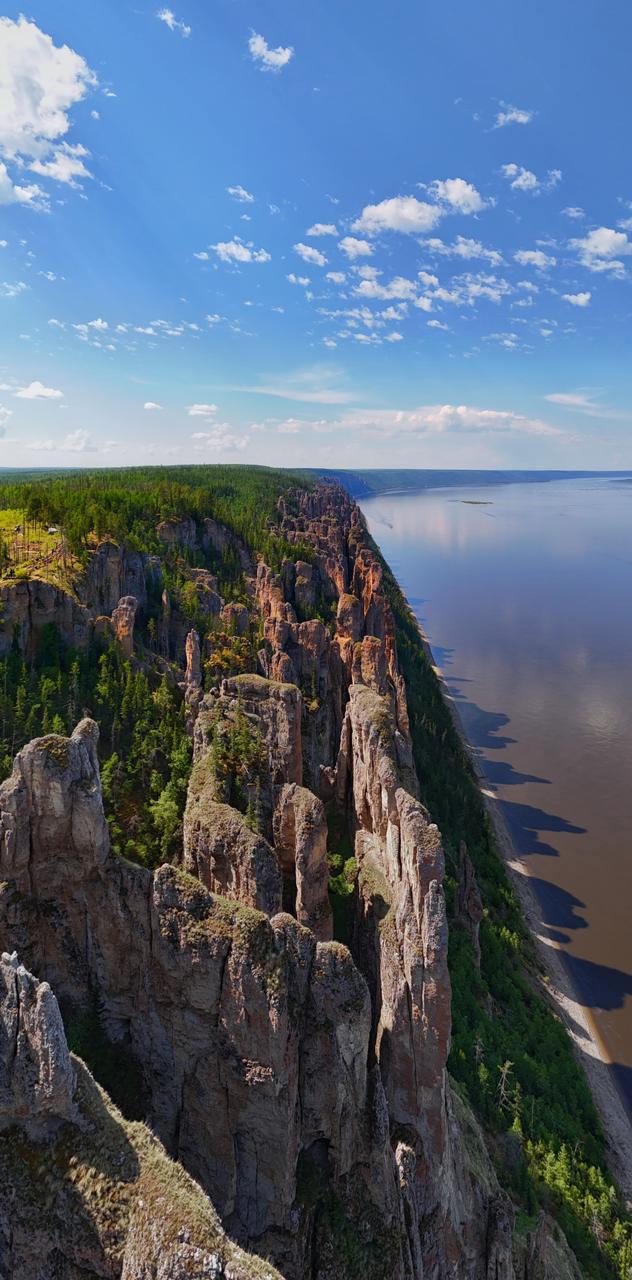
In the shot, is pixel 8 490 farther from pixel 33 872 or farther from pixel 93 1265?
pixel 93 1265

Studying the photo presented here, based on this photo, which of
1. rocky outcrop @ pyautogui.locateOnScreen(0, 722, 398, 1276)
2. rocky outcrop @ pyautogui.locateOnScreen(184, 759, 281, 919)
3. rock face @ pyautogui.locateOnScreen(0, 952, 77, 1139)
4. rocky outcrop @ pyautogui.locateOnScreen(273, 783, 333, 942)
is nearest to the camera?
rock face @ pyautogui.locateOnScreen(0, 952, 77, 1139)

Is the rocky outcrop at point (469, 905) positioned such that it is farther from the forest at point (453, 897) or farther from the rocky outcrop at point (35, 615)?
the rocky outcrop at point (35, 615)

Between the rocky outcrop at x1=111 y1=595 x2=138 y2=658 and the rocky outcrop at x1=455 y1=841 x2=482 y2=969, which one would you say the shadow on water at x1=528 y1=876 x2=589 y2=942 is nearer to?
the rocky outcrop at x1=455 y1=841 x2=482 y2=969

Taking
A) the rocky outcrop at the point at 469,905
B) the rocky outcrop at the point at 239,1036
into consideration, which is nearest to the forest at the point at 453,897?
the rocky outcrop at the point at 469,905

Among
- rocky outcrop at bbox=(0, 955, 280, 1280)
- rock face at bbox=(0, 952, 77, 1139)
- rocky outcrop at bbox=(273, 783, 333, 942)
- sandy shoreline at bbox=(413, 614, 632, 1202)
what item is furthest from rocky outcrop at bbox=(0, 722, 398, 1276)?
sandy shoreline at bbox=(413, 614, 632, 1202)

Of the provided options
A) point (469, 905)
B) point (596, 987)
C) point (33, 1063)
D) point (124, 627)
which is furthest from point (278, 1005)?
point (124, 627)
